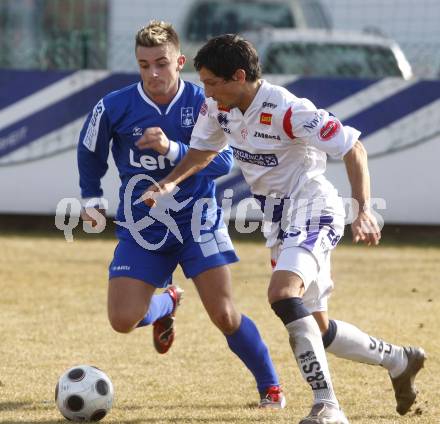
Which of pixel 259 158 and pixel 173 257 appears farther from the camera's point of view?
pixel 173 257

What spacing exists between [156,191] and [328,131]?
0.93 meters

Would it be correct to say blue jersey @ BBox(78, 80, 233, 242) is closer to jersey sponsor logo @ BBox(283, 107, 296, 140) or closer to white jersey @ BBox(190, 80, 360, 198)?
white jersey @ BBox(190, 80, 360, 198)

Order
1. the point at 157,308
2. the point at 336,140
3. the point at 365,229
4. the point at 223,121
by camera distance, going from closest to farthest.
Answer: the point at 365,229 < the point at 336,140 < the point at 223,121 < the point at 157,308

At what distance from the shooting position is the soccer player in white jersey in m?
4.82

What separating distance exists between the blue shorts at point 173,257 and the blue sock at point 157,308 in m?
0.27

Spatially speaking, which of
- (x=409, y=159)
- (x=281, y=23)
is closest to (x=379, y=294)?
(x=409, y=159)

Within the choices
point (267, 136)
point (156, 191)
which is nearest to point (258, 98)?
point (267, 136)

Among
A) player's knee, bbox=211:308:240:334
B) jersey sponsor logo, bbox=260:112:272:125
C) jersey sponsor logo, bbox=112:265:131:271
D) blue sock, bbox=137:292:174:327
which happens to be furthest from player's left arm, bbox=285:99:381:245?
blue sock, bbox=137:292:174:327

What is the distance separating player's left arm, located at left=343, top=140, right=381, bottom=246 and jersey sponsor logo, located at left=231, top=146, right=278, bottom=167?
396 millimetres

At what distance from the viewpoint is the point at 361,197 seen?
16.1 ft

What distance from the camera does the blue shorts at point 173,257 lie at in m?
5.77

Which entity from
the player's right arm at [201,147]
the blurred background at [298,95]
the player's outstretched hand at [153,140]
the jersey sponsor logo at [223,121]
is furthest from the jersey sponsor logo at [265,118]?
the blurred background at [298,95]

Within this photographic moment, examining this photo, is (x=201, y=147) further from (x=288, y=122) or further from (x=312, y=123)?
(x=312, y=123)

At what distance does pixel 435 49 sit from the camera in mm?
12383
